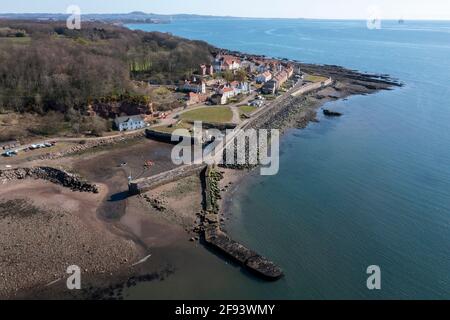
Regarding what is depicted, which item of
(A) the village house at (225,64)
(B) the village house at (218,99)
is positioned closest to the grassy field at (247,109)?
(B) the village house at (218,99)

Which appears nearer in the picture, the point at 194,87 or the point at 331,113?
the point at 331,113

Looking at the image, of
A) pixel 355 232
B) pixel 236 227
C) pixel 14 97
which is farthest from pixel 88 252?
pixel 14 97

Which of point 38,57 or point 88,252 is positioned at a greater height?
point 38,57

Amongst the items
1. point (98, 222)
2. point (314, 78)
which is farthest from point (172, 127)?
point (314, 78)

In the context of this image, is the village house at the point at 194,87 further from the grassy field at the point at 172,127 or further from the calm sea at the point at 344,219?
the calm sea at the point at 344,219

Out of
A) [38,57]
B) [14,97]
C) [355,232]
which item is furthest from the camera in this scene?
[38,57]

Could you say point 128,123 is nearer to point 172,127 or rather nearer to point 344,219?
point 172,127

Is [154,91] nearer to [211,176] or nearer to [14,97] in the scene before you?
[14,97]
